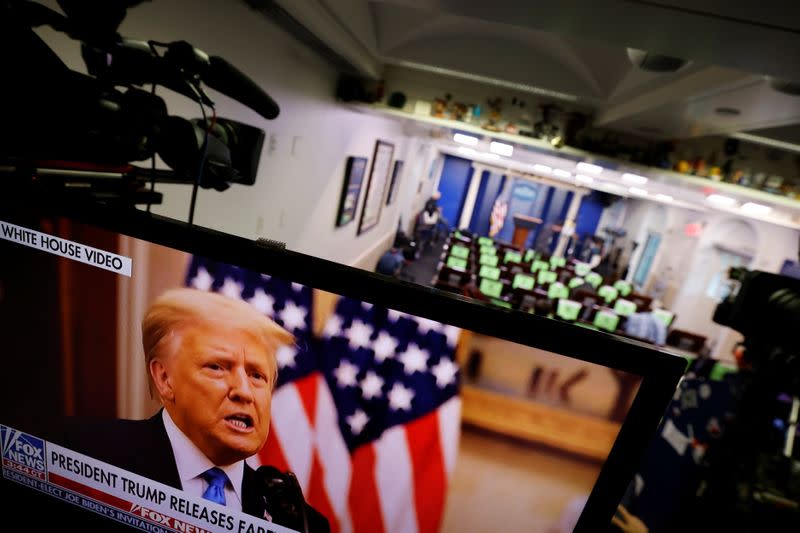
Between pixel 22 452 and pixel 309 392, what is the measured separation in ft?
2.27

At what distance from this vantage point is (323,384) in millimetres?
758

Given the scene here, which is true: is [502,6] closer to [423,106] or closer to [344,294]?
[344,294]

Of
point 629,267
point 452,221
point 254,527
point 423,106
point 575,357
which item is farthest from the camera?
point 452,221

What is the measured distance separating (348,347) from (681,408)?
2.83 m

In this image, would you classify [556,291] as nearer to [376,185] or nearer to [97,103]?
[376,185]

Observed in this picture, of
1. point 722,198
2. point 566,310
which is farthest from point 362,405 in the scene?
point 722,198

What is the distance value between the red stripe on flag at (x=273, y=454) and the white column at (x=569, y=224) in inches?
604

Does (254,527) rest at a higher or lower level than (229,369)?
lower

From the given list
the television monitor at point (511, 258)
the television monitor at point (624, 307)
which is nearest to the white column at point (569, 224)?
the television monitor at point (511, 258)

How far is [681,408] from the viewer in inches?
105

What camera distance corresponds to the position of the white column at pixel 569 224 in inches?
580

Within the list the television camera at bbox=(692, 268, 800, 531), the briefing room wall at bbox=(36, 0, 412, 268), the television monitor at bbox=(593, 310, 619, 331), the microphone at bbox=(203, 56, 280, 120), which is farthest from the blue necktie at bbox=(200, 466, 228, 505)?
the television monitor at bbox=(593, 310, 619, 331)

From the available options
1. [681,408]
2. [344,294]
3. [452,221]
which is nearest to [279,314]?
[344,294]

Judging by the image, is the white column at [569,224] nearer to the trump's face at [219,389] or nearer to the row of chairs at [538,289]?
the row of chairs at [538,289]
